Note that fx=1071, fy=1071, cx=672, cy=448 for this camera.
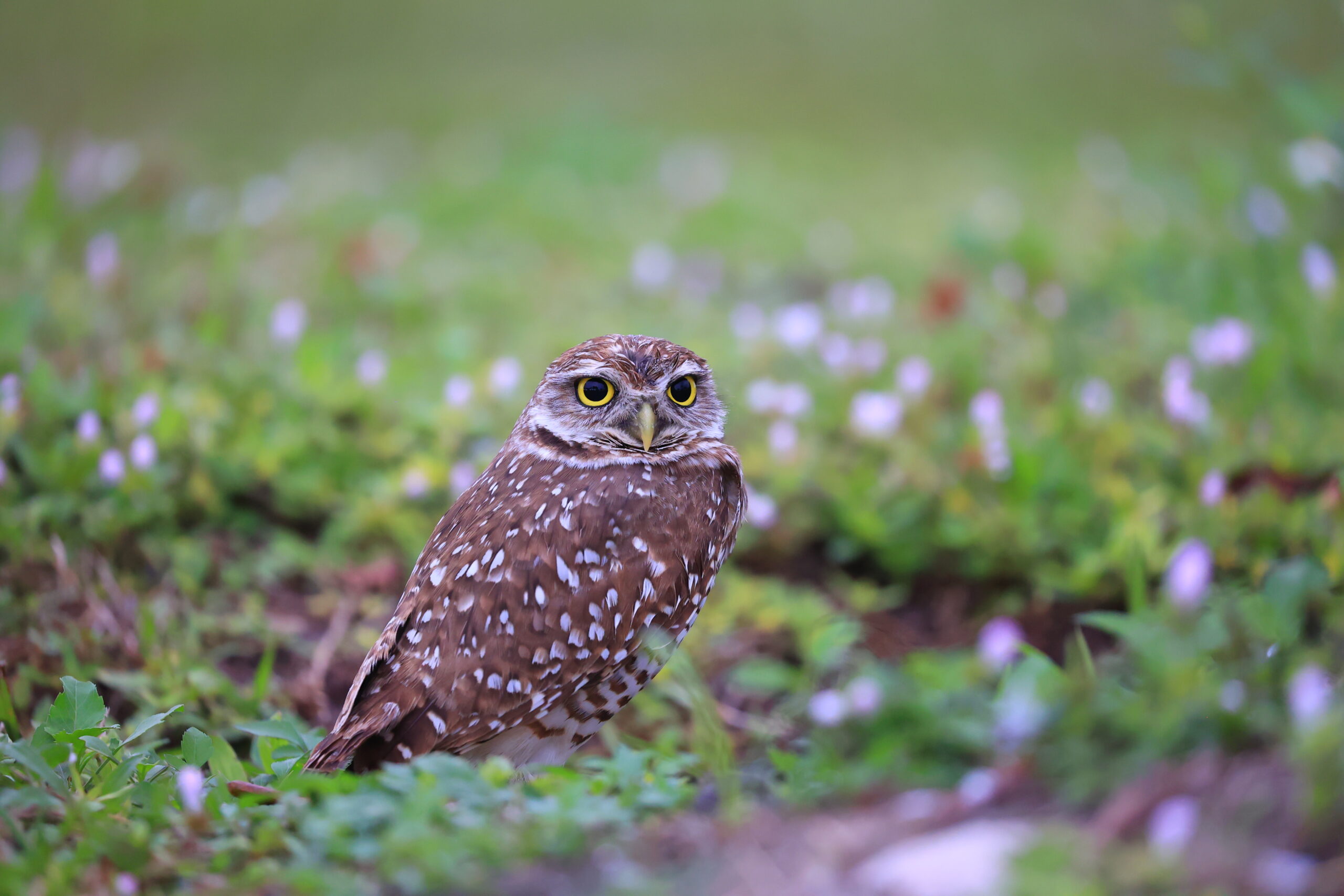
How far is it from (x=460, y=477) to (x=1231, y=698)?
2564mm

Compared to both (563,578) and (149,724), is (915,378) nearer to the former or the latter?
(563,578)

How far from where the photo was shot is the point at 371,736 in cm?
235

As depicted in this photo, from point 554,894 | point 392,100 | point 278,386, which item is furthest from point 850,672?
point 392,100

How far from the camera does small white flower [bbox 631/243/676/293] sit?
18.7ft

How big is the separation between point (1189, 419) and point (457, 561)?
264cm

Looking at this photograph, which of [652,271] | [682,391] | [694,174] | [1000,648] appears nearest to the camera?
[1000,648]

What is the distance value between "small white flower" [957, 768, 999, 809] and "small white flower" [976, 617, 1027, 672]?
472 millimetres

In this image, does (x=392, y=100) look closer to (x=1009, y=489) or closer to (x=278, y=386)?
(x=278, y=386)

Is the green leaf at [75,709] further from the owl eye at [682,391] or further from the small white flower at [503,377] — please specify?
the small white flower at [503,377]

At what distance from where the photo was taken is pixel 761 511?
A: 3.50m

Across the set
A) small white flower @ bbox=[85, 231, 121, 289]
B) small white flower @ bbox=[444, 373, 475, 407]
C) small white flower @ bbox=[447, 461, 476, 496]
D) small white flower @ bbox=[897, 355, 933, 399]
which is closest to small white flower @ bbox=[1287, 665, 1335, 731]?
small white flower @ bbox=[897, 355, 933, 399]

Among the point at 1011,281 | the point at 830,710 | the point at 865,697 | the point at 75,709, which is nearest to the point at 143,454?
the point at 75,709

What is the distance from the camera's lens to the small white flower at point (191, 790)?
1951 mm

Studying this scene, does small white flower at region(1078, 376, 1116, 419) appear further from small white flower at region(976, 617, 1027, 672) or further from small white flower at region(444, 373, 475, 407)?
small white flower at region(444, 373, 475, 407)
